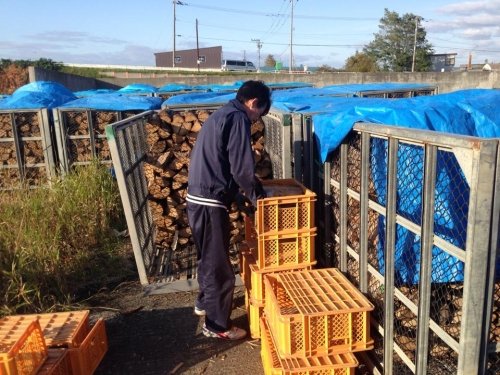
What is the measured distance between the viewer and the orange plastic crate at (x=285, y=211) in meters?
3.46

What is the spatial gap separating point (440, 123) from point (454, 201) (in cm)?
114

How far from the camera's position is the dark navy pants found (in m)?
3.62

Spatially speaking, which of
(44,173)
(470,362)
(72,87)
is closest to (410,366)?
(470,362)

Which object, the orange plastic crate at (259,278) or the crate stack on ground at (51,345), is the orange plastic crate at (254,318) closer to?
the orange plastic crate at (259,278)

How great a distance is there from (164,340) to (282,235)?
1.41 metres

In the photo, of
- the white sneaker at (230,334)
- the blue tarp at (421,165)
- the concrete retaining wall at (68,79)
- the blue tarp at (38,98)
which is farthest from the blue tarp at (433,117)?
the concrete retaining wall at (68,79)

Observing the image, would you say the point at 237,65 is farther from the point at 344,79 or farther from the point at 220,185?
the point at 220,185

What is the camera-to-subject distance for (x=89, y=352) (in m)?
3.22

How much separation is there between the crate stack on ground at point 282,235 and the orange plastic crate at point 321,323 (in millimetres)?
478

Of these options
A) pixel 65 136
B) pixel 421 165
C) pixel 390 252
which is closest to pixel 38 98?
pixel 65 136

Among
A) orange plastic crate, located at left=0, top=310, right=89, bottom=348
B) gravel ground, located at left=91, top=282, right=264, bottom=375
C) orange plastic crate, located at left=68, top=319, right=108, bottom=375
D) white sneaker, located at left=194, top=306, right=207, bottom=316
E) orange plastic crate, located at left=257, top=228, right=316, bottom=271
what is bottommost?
gravel ground, located at left=91, top=282, right=264, bottom=375

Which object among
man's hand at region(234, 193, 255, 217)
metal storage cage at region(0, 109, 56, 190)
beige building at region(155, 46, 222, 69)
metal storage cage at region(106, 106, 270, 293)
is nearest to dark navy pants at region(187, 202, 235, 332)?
man's hand at region(234, 193, 255, 217)

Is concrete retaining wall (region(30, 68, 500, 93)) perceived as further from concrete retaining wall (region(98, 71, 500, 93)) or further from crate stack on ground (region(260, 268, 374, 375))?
crate stack on ground (region(260, 268, 374, 375))

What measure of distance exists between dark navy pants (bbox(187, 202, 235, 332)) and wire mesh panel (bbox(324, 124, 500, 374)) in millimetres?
1059
